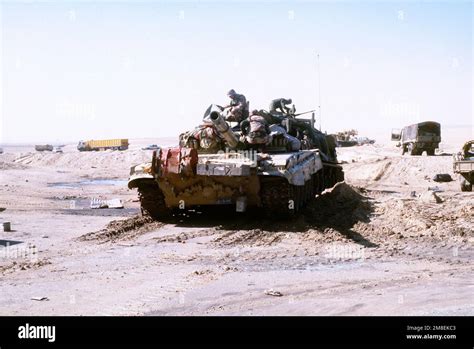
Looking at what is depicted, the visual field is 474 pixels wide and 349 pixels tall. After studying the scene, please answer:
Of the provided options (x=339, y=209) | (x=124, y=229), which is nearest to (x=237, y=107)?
(x=339, y=209)

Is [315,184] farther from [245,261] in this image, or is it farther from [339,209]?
[245,261]

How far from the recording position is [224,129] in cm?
1256

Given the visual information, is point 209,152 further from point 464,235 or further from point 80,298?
point 80,298

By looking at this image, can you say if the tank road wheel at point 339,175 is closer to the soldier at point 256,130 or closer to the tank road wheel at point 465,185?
the tank road wheel at point 465,185

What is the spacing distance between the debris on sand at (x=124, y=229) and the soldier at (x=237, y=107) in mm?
3027

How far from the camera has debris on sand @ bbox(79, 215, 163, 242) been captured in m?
11.6

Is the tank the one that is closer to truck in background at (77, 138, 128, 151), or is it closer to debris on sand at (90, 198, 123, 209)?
debris on sand at (90, 198, 123, 209)

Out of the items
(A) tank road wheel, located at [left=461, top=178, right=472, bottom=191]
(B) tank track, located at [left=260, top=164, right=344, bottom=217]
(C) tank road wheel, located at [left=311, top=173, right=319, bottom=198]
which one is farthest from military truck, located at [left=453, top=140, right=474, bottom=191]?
(B) tank track, located at [left=260, top=164, right=344, bottom=217]

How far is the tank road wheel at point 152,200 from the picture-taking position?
1325cm

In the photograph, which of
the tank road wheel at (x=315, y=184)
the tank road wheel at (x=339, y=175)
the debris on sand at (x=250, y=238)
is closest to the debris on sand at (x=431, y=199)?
the tank road wheel at (x=315, y=184)

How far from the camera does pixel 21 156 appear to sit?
5172cm

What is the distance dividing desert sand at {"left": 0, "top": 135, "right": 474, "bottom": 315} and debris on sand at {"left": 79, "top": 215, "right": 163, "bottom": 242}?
0.04 metres

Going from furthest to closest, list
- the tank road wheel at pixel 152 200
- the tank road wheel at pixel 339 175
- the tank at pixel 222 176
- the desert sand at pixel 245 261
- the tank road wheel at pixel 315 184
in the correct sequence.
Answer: the tank road wheel at pixel 339 175 → the tank road wheel at pixel 315 184 → the tank road wheel at pixel 152 200 → the tank at pixel 222 176 → the desert sand at pixel 245 261

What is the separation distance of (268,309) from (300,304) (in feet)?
1.35
